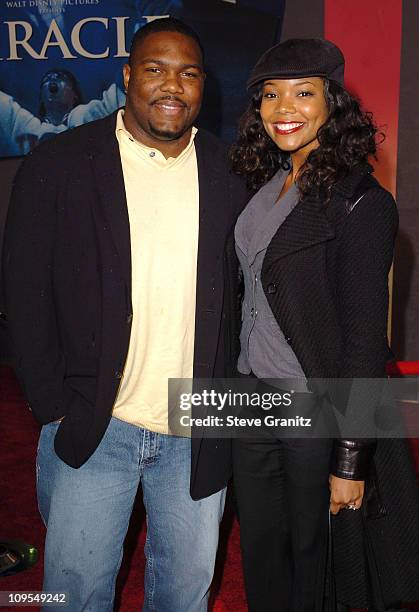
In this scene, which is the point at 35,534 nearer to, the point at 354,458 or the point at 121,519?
the point at 121,519

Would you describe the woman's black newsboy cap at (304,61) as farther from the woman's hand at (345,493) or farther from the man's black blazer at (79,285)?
the woman's hand at (345,493)

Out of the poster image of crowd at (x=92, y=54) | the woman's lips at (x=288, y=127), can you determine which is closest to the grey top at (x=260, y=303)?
the woman's lips at (x=288, y=127)

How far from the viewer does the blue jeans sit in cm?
188

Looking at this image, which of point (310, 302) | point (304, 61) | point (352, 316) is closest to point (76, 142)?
point (304, 61)

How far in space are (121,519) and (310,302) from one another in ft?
2.50

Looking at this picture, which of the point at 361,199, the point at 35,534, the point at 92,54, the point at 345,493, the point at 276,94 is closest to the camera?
the point at 361,199

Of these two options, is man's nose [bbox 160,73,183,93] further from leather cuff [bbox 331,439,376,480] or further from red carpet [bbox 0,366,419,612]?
red carpet [bbox 0,366,419,612]

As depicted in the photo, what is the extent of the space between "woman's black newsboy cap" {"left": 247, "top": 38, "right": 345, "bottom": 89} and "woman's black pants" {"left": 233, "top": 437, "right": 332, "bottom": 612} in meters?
0.96

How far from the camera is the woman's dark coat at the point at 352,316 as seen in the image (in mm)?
1758

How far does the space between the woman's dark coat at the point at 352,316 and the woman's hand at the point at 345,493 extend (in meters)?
0.04

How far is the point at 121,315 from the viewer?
1.86 metres

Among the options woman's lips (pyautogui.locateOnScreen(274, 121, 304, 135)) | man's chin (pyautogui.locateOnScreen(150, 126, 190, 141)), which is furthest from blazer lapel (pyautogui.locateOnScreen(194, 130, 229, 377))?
woman's lips (pyautogui.locateOnScreen(274, 121, 304, 135))

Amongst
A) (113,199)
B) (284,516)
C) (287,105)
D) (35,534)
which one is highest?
(287,105)

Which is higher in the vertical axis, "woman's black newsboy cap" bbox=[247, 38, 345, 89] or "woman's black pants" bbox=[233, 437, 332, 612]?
"woman's black newsboy cap" bbox=[247, 38, 345, 89]
